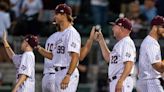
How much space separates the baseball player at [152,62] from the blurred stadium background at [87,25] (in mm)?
3957

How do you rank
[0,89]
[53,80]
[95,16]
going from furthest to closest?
1. [95,16]
2. [0,89]
3. [53,80]

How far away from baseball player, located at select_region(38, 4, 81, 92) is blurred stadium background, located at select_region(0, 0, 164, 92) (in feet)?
14.6

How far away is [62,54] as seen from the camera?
40.2 ft

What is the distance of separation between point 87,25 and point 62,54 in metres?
5.72

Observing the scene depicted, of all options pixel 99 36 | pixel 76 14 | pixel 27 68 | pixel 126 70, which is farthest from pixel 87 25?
pixel 126 70

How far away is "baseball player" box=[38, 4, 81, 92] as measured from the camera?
12.1m

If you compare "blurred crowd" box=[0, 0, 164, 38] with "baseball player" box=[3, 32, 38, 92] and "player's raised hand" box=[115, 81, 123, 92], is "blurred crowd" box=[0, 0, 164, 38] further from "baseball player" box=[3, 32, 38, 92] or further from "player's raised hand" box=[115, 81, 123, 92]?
"player's raised hand" box=[115, 81, 123, 92]

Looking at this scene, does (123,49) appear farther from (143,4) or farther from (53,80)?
(143,4)

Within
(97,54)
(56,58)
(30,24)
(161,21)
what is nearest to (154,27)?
(161,21)

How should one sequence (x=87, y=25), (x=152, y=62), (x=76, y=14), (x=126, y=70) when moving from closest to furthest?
1. (x=126, y=70)
2. (x=152, y=62)
3. (x=87, y=25)
4. (x=76, y=14)

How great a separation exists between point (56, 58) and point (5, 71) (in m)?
5.55

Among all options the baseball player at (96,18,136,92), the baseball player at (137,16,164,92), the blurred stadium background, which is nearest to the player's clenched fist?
the baseball player at (96,18,136,92)

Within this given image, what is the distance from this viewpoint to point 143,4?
61.8 ft

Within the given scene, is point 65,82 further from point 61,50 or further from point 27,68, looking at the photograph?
point 27,68
